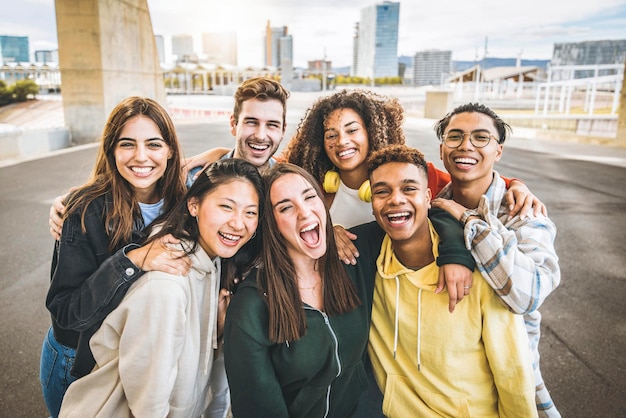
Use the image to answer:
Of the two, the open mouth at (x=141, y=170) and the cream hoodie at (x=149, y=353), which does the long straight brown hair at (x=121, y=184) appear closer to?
the open mouth at (x=141, y=170)

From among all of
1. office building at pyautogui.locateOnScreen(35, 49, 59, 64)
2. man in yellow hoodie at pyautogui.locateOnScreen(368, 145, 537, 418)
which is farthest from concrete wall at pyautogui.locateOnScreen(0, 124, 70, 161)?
office building at pyautogui.locateOnScreen(35, 49, 59, 64)

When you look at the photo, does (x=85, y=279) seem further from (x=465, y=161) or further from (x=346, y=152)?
(x=465, y=161)

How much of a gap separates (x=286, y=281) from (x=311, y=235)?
0.29m

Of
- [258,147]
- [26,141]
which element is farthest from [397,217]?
[26,141]

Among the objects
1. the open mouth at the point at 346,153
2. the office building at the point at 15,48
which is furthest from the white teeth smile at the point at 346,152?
the office building at the point at 15,48

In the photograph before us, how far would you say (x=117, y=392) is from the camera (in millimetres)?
1978

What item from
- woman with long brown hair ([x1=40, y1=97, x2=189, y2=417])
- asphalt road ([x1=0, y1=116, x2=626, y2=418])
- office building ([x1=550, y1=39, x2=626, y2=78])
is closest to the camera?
woman with long brown hair ([x1=40, y1=97, x2=189, y2=417])

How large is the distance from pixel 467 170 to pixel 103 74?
16.5 m

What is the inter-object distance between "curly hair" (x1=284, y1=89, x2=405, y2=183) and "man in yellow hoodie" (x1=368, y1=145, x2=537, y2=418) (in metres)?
0.79

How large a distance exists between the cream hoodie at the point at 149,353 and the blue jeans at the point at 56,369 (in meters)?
0.28

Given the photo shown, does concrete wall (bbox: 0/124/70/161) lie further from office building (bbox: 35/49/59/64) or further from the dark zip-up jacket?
office building (bbox: 35/49/59/64)

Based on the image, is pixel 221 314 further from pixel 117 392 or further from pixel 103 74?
pixel 103 74

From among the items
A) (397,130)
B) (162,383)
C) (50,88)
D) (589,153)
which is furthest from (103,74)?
(50,88)

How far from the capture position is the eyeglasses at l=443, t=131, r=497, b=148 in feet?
8.70
